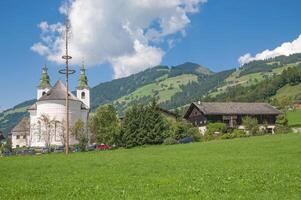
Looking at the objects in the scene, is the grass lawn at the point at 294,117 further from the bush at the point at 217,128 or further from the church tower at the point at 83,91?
the church tower at the point at 83,91

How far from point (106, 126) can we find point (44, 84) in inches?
1853

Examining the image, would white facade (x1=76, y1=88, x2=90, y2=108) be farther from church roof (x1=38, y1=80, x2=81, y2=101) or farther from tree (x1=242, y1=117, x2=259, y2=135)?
tree (x1=242, y1=117, x2=259, y2=135)

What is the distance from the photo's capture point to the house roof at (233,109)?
322ft

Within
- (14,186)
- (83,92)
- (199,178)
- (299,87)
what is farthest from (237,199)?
(299,87)

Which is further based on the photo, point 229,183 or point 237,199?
point 229,183

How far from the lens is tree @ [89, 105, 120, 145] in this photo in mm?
72688

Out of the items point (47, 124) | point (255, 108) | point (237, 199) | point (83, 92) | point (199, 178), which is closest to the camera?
point (237, 199)

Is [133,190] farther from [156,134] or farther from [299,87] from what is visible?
[299,87]

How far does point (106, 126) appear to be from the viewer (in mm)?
79250

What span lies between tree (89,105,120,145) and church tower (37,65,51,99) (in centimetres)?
3701

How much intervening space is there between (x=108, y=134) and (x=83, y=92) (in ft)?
167

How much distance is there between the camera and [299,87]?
168 m

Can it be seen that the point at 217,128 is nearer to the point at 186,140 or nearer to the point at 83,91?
the point at 186,140

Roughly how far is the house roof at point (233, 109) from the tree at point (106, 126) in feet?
78.3
